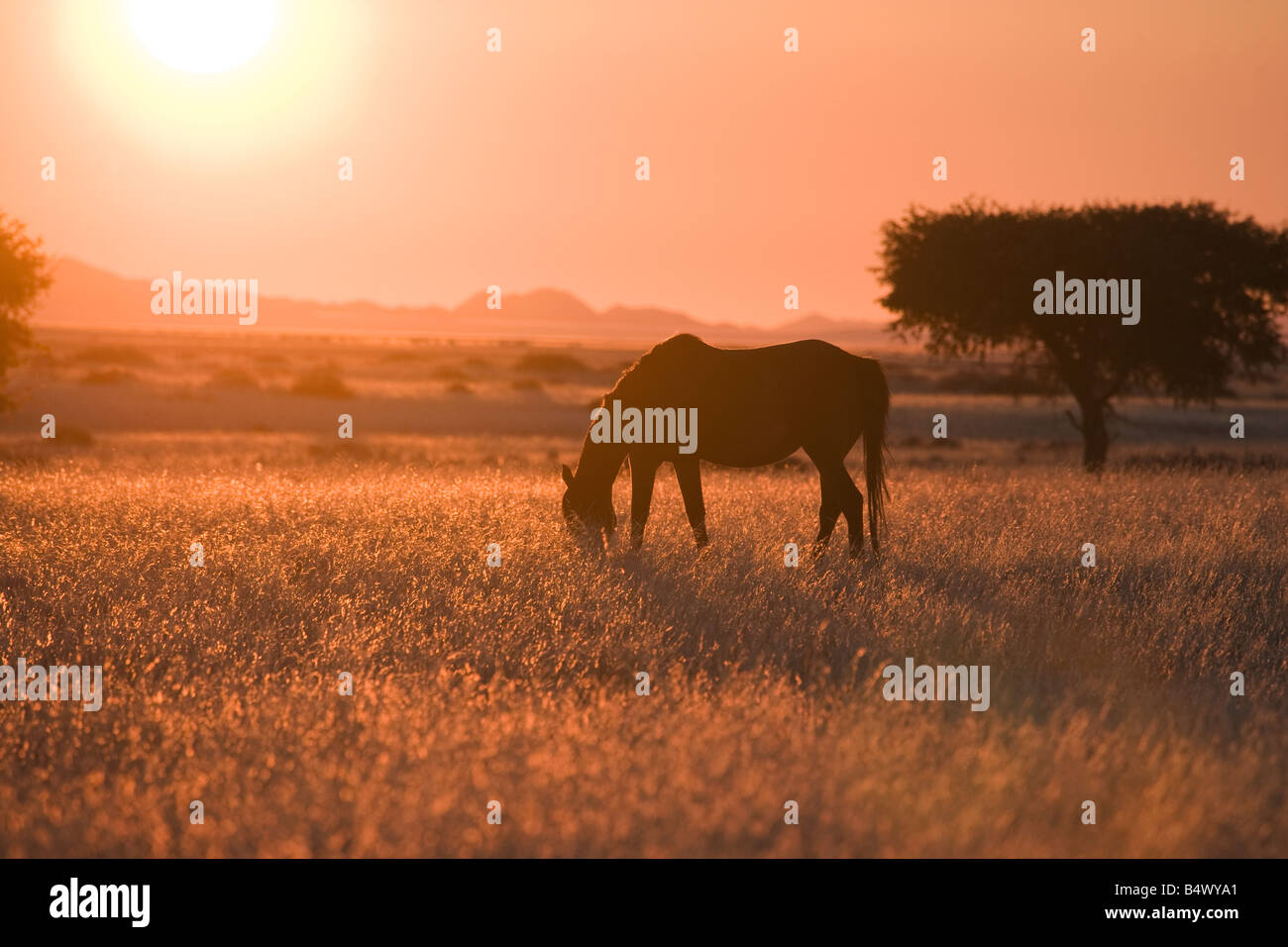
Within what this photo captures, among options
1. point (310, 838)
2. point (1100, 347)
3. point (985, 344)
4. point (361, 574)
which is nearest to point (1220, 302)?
point (1100, 347)

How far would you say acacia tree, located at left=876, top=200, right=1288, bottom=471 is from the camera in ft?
80.1

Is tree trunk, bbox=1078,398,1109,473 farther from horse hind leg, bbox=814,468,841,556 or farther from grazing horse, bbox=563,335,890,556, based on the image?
horse hind leg, bbox=814,468,841,556

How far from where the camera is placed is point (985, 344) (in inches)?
1037

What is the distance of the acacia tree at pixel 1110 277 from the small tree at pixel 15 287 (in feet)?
63.4

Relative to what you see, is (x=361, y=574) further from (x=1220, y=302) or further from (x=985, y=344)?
(x=1220, y=302)

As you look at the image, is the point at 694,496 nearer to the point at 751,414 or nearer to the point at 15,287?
the point at 751,414

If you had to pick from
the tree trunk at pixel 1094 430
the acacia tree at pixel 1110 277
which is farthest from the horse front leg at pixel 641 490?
the tree trunk at pixel 1094 430

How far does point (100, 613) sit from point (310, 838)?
463 centimetres

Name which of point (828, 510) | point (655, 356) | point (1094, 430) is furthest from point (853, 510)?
point (1094, 430)

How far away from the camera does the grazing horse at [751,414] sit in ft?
37.0

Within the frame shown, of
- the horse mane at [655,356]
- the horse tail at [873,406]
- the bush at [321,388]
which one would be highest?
the bush at [321,388]

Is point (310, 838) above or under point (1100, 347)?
under

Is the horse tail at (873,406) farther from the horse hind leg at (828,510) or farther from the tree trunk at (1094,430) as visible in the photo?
the tree trunk at (1094,430)
